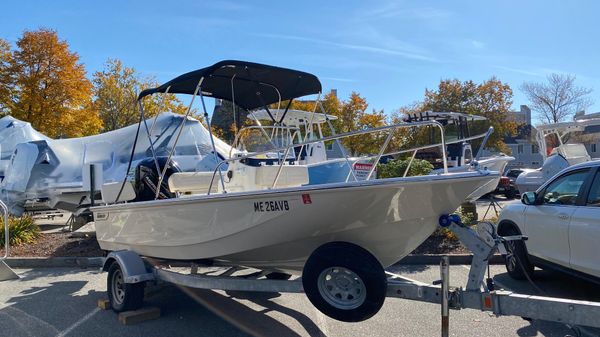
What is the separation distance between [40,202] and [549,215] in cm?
1382

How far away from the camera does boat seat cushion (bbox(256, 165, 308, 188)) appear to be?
228 inches

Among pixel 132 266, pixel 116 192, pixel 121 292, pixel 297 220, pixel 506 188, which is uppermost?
pixel 116 192

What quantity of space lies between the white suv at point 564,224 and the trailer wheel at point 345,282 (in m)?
1.24

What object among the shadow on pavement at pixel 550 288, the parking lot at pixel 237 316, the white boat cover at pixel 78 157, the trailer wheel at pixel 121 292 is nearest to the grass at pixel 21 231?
the white boat cover at pixel 78 157

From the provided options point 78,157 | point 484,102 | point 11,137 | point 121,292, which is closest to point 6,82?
point 11,137

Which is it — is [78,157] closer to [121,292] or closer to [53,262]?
[53,262]

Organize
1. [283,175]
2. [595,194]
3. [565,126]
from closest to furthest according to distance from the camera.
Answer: [595,194] → [283,175] → [565,126]

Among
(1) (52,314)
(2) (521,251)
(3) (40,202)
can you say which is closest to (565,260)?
(2) (521,251)

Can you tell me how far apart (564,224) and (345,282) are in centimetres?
291

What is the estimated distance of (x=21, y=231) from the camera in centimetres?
1062

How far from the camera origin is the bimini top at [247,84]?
588 cm

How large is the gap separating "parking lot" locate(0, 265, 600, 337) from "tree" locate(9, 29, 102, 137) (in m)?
15.5

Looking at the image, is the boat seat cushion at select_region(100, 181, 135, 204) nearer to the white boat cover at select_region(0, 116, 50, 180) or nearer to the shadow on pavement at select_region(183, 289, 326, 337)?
the shadow on pavement at select_region(183, 289, 326, 337)

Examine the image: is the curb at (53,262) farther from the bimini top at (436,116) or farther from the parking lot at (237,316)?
the bimini top at (436,116)
